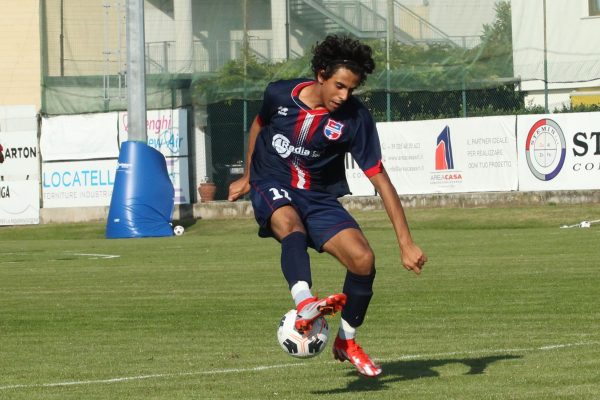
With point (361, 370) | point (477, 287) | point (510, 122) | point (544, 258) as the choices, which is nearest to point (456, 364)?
point (361, 370)

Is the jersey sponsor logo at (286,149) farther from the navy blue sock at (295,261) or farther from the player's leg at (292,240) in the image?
the navy blue sock at (295,261)

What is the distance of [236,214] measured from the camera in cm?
3509

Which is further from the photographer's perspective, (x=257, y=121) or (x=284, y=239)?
(x=257, y=121)

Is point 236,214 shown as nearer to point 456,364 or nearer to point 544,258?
point 544,258

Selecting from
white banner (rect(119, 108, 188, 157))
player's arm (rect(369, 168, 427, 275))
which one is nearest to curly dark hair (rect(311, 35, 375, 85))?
player's arm (rect(369, 168, 427, 275))

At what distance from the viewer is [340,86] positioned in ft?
25.3

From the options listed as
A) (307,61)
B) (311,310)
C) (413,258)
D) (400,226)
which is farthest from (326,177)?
(307,61)

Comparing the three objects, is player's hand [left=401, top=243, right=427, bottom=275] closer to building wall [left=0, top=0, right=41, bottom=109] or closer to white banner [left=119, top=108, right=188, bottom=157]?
white banner [left=119, top=108, right=188, bottom=157]

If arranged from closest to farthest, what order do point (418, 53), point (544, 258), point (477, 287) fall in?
point (477, 287)
point (544, 258)
point (418, 53)

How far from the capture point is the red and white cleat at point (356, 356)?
7.75 meters

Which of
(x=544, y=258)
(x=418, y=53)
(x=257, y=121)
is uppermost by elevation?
(x=418, y=53)

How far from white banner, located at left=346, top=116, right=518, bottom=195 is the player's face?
2542cm

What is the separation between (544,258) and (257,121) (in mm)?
11807

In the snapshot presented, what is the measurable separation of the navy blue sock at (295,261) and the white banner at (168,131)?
28344 mm
